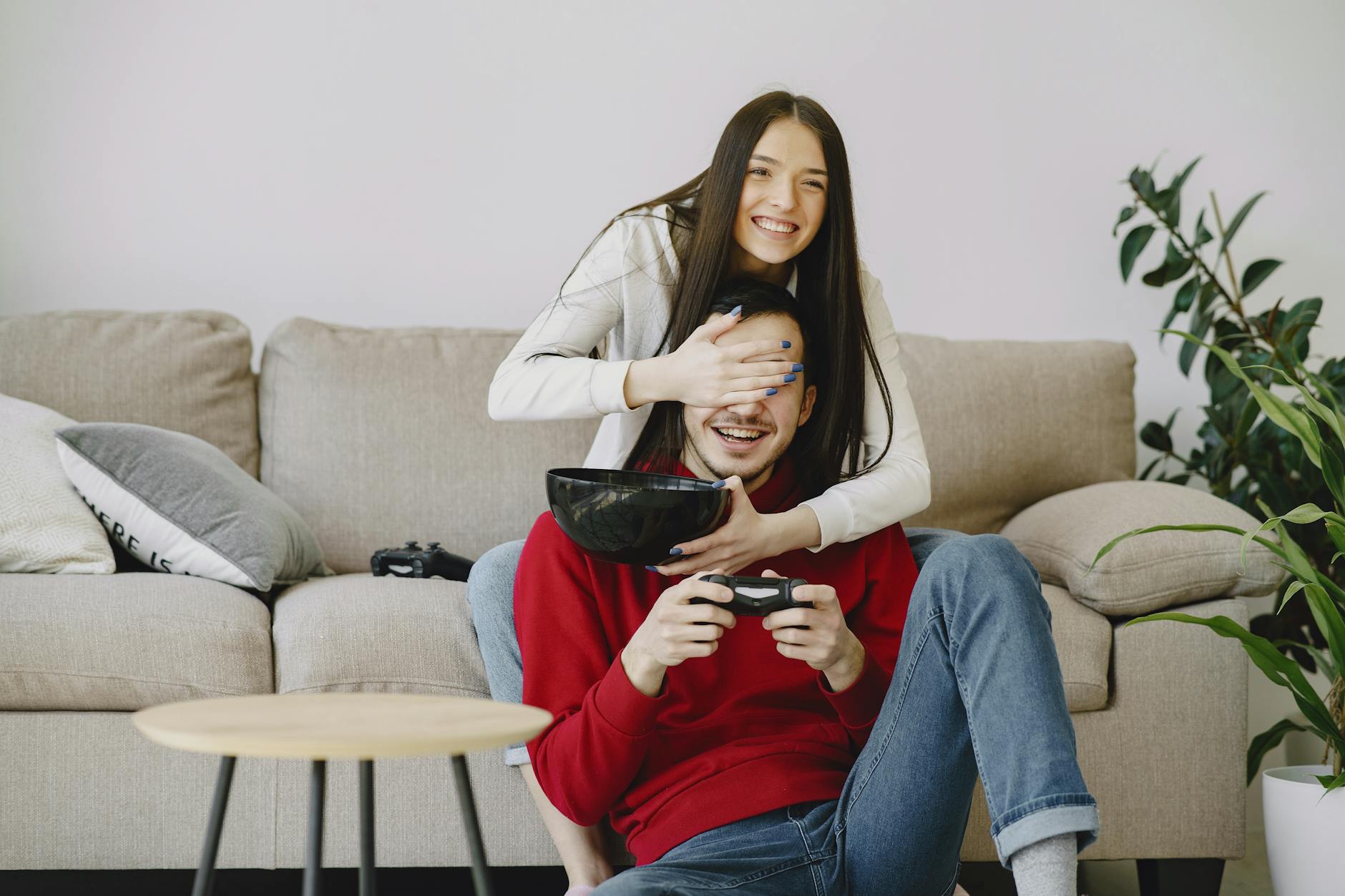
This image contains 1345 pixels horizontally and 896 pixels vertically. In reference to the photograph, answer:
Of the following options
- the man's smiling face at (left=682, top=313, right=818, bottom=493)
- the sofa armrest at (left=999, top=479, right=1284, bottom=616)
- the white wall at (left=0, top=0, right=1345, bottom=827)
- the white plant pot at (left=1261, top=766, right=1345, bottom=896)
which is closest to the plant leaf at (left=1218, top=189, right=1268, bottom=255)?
the white wall at (left=0, top=0, right=1345, bottom=827)

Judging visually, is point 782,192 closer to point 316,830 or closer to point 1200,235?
point 316,830

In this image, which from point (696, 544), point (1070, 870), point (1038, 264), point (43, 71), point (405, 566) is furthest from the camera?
point (1038, 264)

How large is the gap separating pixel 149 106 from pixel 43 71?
215 millimetres

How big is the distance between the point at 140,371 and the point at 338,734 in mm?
1587

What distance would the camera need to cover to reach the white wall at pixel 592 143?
247cm

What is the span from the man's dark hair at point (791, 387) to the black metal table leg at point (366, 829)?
646 mm

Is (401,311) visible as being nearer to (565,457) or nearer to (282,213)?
(282,213)

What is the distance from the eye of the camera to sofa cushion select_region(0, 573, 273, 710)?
1.54m

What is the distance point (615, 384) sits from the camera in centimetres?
144

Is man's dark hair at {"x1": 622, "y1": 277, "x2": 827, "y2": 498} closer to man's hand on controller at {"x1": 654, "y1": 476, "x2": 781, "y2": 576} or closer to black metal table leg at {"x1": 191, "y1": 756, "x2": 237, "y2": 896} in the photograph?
man's hand on controller at {"x1": 654, "y1": 476, "x2": 781, "y2": 576}

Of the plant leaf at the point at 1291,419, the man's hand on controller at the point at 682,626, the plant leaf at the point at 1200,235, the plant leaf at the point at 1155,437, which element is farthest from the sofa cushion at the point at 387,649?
the plant leaf at the point at 1200,235

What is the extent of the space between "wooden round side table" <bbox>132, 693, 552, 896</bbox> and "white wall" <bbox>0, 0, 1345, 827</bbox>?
4.44ft

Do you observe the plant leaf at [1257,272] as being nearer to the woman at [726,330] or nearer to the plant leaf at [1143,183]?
the plant leaf at [1143,183]

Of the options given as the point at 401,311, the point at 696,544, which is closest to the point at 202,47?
the point at 401,311
